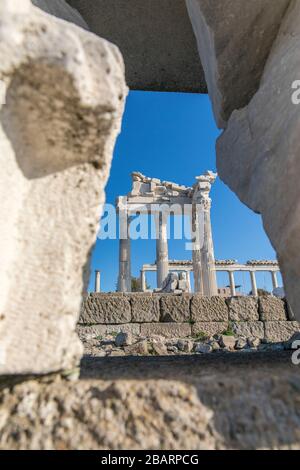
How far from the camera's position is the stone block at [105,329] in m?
7.77

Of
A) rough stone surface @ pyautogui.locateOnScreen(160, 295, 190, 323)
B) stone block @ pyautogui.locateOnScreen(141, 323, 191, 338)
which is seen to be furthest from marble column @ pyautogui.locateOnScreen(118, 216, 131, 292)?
stone block @ pyautogui.locateOnScreen(141, 323, 191, 338)

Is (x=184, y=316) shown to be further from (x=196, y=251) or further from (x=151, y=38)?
(x=196, y=251)

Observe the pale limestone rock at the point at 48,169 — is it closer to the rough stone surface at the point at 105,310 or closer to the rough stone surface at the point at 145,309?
the rough stone surface at the point at 105,310

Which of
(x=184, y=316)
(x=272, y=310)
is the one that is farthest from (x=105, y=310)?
(x=272, y=310)

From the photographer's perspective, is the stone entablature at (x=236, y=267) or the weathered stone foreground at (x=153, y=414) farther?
the stone entablature at (x=236, y=267)

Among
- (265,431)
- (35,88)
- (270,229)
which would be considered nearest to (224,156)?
(270,229)

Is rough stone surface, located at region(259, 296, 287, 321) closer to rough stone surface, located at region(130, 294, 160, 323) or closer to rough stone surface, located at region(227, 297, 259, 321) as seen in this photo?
rough stone surface, located at region(227, 297, 259, 321)

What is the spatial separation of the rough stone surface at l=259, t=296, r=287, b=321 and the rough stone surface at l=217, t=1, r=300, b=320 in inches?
284

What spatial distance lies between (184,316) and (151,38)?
22.1ft

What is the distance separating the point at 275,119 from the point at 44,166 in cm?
89

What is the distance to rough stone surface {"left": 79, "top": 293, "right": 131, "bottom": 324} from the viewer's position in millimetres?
7969

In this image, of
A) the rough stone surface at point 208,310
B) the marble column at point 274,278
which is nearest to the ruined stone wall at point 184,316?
the rough stone surface at point 208,310

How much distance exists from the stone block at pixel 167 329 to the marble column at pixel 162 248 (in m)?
12.5

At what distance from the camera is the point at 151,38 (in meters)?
2.20
